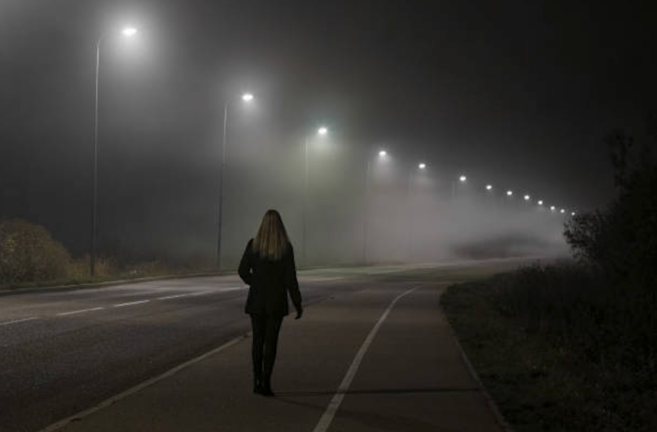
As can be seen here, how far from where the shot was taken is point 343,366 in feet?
39.0

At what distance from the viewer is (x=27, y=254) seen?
32062mm

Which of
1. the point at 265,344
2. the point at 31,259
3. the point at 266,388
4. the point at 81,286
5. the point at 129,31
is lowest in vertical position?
the point at 266,388

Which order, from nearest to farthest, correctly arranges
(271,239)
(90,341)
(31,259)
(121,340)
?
(271,239) → (90,341) → (121,340) → (31,259)

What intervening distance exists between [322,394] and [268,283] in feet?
4.33

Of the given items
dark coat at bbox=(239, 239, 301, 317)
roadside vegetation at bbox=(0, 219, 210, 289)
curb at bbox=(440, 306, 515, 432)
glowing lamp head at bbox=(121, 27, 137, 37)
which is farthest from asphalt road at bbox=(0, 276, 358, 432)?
glowing lamp head at bbox=(121, 27, 137, 37)

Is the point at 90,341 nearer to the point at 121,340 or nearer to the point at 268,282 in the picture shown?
the point at 121,340

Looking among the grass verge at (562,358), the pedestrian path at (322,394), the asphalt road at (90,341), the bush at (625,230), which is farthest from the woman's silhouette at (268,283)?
the bush at (625,230)

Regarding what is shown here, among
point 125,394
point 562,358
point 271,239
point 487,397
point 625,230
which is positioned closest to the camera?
point 125,394

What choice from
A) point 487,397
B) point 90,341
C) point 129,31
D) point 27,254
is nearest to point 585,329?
point 487,397

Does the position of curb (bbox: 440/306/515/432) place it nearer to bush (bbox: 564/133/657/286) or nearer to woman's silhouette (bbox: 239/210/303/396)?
woman's silhouette (bbox: 239/210/303/396)

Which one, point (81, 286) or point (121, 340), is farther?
point (81, 286)

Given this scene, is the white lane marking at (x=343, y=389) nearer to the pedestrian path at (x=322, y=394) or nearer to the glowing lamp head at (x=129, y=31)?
the pedestrian path at (x=322, y=394)

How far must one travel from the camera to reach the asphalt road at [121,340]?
9.68 m

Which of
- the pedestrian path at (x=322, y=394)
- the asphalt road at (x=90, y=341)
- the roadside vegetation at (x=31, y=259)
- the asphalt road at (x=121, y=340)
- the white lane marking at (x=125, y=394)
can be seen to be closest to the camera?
the white lane marking at (x=125, y=394)
